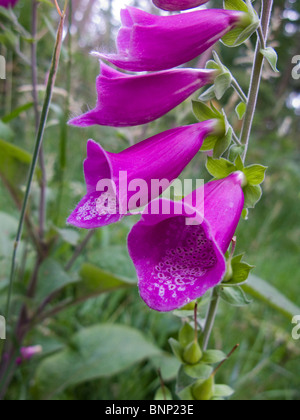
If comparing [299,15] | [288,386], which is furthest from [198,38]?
[299,15]

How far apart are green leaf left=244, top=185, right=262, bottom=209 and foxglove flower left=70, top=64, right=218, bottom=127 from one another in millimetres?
147

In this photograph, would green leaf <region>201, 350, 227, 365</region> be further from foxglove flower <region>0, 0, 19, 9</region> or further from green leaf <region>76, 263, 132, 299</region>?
foxglove flower <region>0, 0, 19, 9</region>

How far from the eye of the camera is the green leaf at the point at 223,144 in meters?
0.49

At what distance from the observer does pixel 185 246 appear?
0.47 metres

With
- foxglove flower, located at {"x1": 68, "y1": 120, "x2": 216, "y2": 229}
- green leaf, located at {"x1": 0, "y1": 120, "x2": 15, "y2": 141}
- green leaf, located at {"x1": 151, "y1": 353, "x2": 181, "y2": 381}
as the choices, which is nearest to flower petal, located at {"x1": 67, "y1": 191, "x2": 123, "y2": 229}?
foxglove flower, located at {"x1": 68, "y1": 120, "x2": 216, "y2": 229}

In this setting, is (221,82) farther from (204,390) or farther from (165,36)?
(204,390)

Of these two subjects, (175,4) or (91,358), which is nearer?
(175,4)

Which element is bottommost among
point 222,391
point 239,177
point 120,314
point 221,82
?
point 120,314

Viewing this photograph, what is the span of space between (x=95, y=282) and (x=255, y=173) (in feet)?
1.74

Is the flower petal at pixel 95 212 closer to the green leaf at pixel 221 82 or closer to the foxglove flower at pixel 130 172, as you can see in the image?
the foxglove flower at pixel 130 172

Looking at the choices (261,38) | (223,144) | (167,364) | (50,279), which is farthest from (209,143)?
(167,364)

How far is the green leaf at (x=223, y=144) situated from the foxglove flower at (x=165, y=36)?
0.36 ft

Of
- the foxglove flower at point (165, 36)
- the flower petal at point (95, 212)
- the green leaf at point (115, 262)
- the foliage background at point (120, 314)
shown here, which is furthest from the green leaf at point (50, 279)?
the foxglove flower at point (165, 36)

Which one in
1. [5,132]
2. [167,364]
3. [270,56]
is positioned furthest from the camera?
[167,364]
